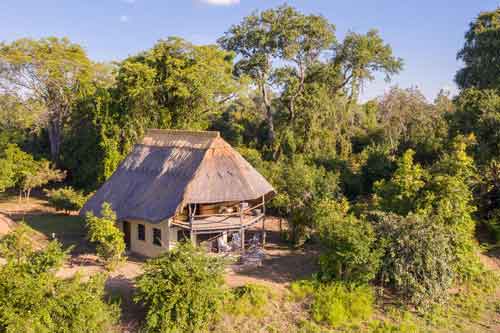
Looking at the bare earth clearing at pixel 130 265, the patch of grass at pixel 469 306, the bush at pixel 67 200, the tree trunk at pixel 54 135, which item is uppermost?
the tree trunk at pixel 54 135

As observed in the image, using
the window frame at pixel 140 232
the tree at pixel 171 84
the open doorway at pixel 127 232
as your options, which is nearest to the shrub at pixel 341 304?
the window frame at pixel 140 232

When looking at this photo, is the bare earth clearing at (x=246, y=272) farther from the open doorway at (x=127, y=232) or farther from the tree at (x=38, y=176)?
the tree at (x=38, y=176)

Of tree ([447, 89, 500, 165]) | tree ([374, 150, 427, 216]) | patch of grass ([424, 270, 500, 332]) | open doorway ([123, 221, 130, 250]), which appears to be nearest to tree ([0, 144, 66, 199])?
open doorway ([123, 221, 130, 250])

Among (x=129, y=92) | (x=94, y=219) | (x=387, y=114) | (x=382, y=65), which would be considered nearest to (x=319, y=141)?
(x=387, y=114)

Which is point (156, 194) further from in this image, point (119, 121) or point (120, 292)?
point (119, 121)

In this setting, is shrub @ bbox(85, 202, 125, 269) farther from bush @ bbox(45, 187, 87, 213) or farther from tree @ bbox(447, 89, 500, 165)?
tree @ bbox(447, 89, 500, 165)

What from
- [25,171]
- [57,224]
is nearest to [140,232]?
[57,224]

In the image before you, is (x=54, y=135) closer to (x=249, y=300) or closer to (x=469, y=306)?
(x=249, y=300)
